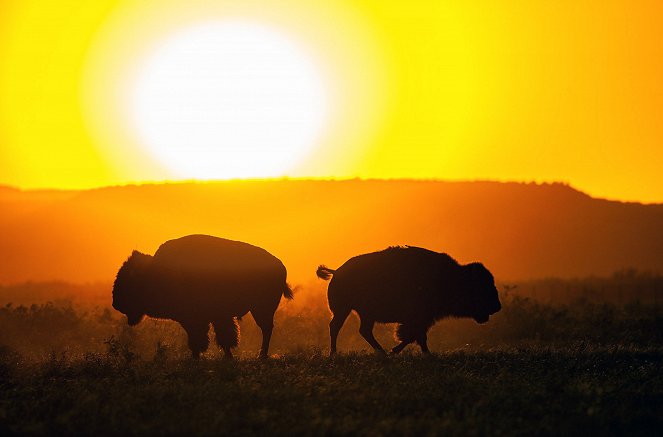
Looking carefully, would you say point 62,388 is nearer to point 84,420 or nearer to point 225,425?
point 84,420

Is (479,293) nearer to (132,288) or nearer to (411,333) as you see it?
(411,333)

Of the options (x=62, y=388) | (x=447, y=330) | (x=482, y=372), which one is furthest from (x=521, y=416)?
(x=447, y=330)

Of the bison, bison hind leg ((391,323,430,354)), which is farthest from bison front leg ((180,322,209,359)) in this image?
bison hind leg ((391,323,430,354))

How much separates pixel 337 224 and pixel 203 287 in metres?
82.6

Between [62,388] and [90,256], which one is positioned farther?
[90,256]

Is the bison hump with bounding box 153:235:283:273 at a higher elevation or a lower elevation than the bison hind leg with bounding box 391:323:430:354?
higher

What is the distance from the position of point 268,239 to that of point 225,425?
8680 centimetres

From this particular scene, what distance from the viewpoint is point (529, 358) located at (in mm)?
16578

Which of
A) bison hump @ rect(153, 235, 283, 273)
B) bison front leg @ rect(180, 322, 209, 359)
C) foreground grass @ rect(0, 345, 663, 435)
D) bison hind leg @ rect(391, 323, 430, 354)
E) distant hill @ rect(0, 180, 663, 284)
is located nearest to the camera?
foreground grass @ rect(0, 345, 663, 435)

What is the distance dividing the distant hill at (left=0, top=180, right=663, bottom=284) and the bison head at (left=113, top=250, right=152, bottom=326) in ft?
187

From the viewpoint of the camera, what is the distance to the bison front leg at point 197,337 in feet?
Result: 60.2

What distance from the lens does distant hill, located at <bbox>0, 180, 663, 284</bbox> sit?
86.8 metres

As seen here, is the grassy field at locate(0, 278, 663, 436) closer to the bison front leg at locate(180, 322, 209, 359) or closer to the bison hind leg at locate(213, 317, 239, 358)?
the bison front leg at locate(180, 322, 209, 359)

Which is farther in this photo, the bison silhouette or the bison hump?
the bison hump
